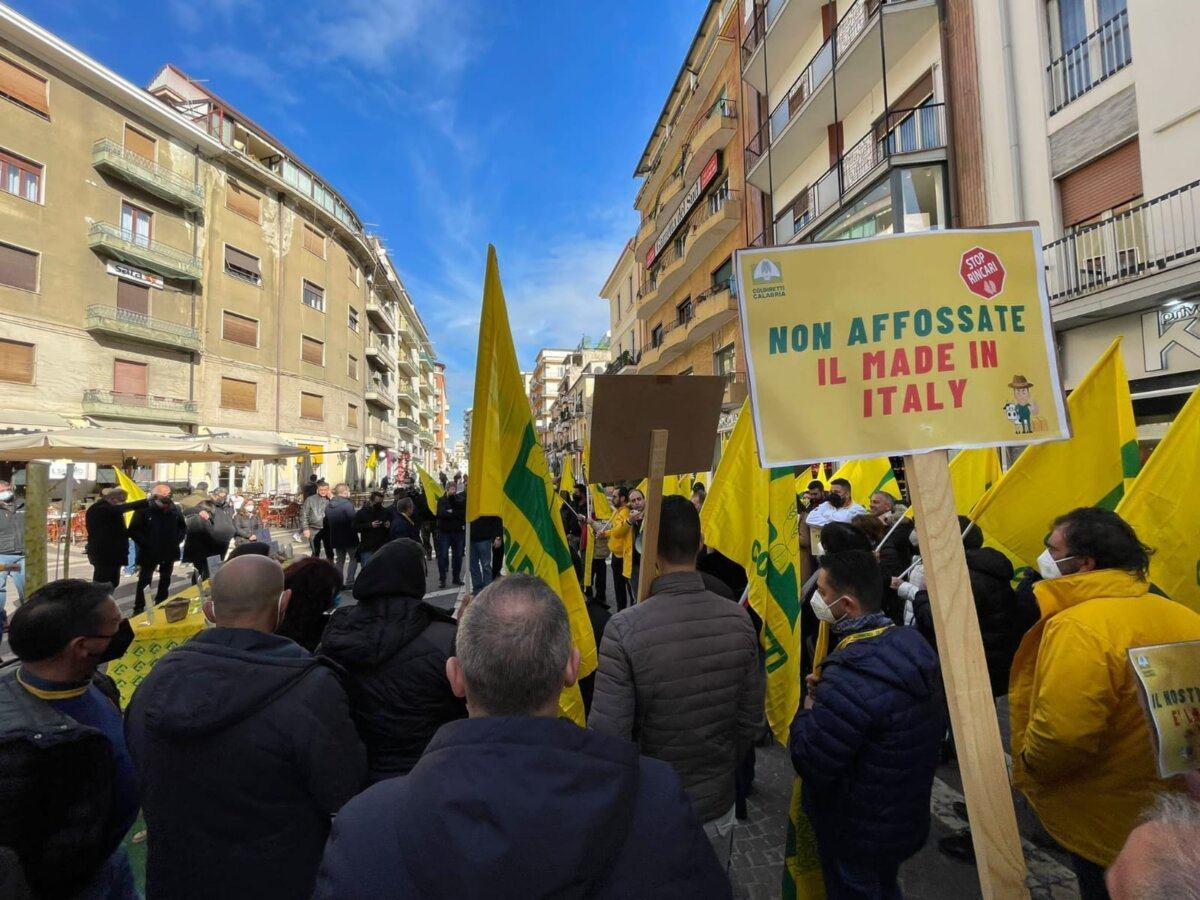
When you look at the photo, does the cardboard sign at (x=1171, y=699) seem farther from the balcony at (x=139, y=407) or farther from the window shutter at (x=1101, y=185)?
the balcony at (x=139, y=407)

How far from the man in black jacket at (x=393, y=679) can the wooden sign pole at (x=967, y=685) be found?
1580 mm

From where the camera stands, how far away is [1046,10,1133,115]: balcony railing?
9.38 meters

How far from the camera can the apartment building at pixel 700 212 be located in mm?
22375

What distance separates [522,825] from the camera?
87 centimetres

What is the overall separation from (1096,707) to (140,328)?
30.1m

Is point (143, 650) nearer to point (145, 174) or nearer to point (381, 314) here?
point (145, 174)

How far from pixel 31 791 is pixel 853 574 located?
241 cm

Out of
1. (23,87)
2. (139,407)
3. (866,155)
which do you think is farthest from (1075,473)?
(23,87)

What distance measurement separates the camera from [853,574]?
7.04 feet

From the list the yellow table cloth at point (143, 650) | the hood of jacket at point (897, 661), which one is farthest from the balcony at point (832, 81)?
the yellow table cloth at point (143, 650)

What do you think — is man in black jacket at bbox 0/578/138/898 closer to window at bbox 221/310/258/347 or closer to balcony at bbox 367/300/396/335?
window at bbox 221/310/258/347

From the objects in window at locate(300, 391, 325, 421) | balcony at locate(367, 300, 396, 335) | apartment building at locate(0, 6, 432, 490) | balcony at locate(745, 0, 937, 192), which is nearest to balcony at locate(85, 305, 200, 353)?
apartment building at locate(0, 6, 432, 490)

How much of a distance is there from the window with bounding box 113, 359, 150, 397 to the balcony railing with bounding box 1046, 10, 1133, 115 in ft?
98.6

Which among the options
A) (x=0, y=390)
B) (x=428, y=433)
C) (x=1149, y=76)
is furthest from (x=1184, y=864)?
(x=428, y=433)
